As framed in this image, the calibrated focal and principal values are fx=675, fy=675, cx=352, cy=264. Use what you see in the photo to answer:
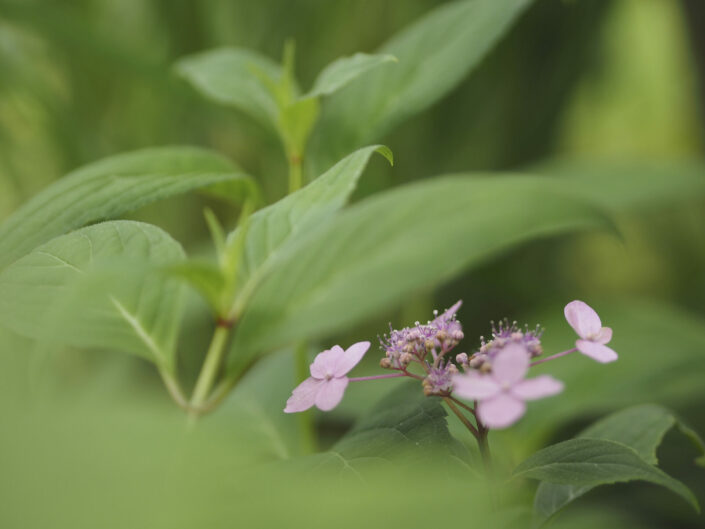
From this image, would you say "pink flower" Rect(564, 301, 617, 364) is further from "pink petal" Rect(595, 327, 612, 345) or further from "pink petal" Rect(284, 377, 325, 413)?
"pink petal" Rect(284, 377, 325, 413)

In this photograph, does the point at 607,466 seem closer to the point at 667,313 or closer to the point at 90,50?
the point at 667,313

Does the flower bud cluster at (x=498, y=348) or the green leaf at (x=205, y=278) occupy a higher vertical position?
the green leaf at (x=205, y=278)

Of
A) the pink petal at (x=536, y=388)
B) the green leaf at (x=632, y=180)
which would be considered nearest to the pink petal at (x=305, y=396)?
the pink petal at (x=536, y=388)

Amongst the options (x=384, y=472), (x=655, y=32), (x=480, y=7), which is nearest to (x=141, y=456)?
(x=384, y=472)

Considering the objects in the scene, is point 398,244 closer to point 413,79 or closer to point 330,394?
point 330,394

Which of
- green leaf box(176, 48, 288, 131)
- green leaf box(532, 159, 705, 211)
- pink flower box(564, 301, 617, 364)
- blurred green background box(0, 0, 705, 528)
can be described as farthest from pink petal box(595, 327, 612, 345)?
green leaf box(532, 159, 705, 211)

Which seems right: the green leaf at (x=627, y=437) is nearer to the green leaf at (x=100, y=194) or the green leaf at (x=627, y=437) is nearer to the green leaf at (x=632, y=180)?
the green leaf at (x=100, y=194)
